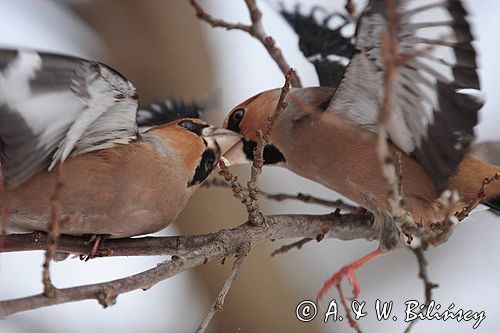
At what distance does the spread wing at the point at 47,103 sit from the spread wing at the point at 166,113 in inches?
23.7

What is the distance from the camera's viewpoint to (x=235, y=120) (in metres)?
1.99

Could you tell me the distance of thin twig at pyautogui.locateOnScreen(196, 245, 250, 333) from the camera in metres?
1.38

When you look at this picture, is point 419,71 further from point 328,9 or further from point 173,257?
point 328,9

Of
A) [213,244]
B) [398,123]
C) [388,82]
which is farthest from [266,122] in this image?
[388,82]

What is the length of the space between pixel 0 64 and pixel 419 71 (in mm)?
802

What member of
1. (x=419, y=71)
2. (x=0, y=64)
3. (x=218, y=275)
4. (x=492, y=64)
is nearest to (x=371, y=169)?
(x=419, y=71)

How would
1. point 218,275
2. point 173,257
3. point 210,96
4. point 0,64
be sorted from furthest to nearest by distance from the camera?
1. point 218,275
2. point 210,96
3. point 173,257
4. point 0,64

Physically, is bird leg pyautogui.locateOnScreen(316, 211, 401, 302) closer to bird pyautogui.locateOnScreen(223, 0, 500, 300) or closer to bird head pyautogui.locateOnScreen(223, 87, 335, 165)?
bird pyautogui.locateOnScreen(223, 0, 500, 300)

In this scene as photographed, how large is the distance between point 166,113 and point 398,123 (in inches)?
27.7

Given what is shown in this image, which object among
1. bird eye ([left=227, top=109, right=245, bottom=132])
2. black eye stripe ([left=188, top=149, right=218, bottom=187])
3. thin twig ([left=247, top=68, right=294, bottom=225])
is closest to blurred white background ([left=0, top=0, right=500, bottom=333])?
bird eye ([left=227, top=109, right=245, bottom=132])

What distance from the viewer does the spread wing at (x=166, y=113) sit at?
2.06m

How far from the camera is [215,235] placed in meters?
1.53

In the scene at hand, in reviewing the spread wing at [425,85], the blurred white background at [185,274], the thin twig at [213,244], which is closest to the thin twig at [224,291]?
the thin twig at [213,244]

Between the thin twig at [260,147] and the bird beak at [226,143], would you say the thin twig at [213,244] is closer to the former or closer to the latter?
the thin twig at [260,147]
